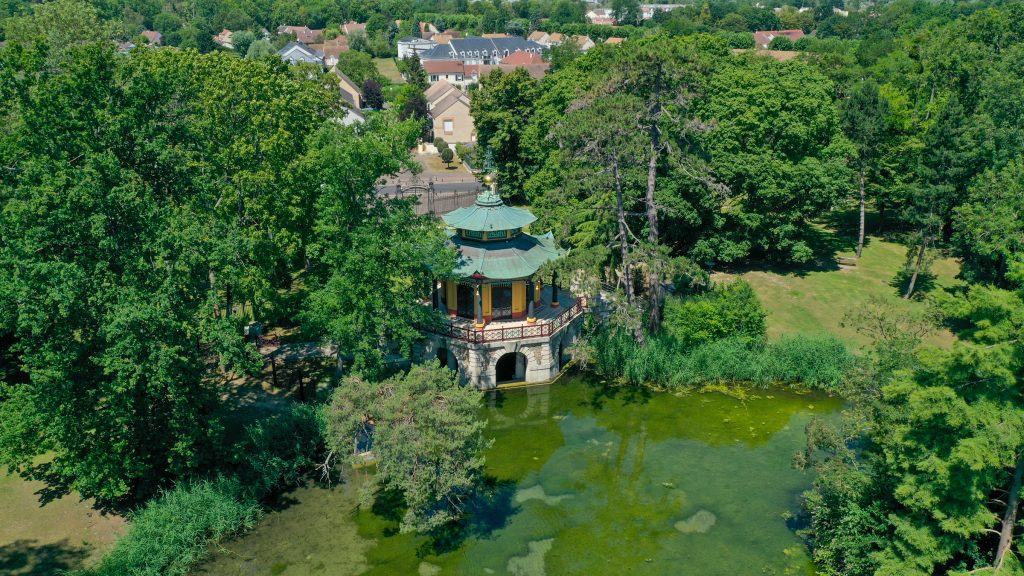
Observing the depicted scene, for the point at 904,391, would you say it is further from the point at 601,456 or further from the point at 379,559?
the point at 379,559

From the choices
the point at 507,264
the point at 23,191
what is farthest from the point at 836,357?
the point at 23,191

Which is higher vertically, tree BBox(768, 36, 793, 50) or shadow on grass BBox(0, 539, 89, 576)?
tree BBox(768, 36, 793, 50)

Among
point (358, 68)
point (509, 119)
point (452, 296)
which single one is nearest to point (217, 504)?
point (452, 296)

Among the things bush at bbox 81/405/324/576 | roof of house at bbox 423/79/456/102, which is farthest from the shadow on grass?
roof of house at bbox 423/79/456/102

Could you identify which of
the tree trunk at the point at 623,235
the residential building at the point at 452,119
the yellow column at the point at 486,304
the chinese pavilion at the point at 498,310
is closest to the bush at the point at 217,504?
the chinese pavilion at the point at 498,310

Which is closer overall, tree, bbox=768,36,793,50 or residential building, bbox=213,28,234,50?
tree, bbox=768,36,793,50

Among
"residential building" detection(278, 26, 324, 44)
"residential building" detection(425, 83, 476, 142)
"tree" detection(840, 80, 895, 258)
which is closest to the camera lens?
"tree" detection(840, 80, 895, 258)

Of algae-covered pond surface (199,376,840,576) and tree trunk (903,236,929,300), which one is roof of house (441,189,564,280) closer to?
algae-covered pond surface (199,376,840,576)
